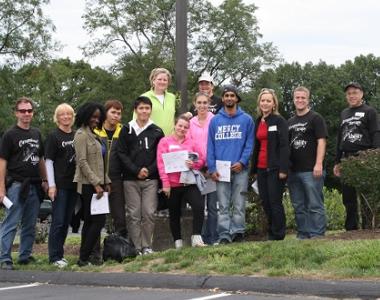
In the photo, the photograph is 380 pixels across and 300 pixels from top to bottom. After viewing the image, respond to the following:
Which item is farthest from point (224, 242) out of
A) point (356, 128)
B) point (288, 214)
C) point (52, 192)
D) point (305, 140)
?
point (288, 214)

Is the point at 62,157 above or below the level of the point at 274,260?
above

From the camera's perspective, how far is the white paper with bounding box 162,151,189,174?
8.95 meters

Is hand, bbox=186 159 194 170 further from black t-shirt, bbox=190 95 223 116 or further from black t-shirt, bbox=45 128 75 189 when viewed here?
black t-shirt, bbox=45 128 75 189

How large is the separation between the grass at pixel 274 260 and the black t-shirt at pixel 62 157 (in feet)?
3.64

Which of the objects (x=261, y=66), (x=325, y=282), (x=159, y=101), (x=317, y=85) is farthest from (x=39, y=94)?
(x=317, y=85)

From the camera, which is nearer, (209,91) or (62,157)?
(62,157)

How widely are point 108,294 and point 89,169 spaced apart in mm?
1768

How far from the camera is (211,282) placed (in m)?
7.56

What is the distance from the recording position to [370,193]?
9766mm

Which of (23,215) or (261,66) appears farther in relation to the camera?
(261,66)

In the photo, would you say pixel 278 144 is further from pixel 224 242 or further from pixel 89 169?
pixel 89 169

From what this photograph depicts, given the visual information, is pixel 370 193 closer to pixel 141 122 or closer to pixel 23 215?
pixel 141 122

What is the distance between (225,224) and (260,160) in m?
0.99

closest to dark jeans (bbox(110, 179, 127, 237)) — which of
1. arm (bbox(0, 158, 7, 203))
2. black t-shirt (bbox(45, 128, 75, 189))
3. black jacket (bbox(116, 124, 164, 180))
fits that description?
black jacket (bbox(116, 124, 164, 180))
